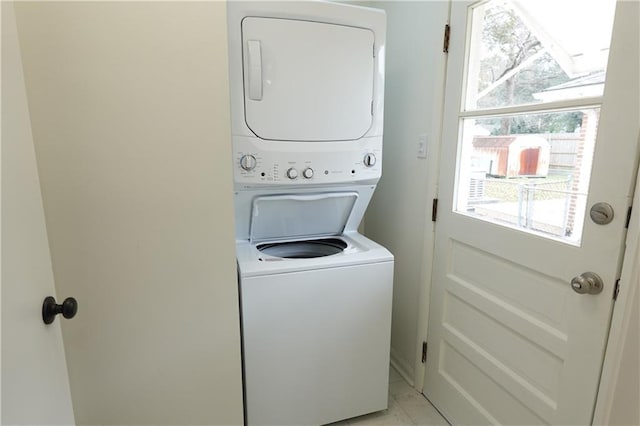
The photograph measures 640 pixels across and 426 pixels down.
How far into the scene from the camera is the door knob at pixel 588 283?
1065 mm

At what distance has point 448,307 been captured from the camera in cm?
174

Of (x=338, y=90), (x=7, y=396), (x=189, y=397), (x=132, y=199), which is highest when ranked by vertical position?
(x=338, y=90)

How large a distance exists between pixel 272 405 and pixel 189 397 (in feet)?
1.28

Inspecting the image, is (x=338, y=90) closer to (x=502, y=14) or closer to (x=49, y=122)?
(x=502, y=14)

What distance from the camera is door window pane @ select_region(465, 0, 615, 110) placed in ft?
3.52

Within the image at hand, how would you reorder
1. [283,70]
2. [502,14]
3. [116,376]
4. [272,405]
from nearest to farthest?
1. [116,376]
2. [502,14]
3. [283,70]
4. [272,405]

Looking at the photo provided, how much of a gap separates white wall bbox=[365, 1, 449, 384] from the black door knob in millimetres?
1511

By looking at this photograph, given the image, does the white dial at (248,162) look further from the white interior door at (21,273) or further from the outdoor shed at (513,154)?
the outdoor shed at (513,154)

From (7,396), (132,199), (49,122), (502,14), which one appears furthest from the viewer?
(502,14)

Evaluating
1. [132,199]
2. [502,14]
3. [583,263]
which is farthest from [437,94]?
[132,199]

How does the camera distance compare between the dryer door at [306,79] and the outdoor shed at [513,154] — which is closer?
the outdoor shed at [513,154]

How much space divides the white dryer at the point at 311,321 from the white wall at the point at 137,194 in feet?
0.55

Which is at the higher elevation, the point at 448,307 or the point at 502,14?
the point at 502,14

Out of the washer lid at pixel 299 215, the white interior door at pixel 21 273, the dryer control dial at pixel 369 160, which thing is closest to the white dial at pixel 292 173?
the washer lid at pixel 299 215
